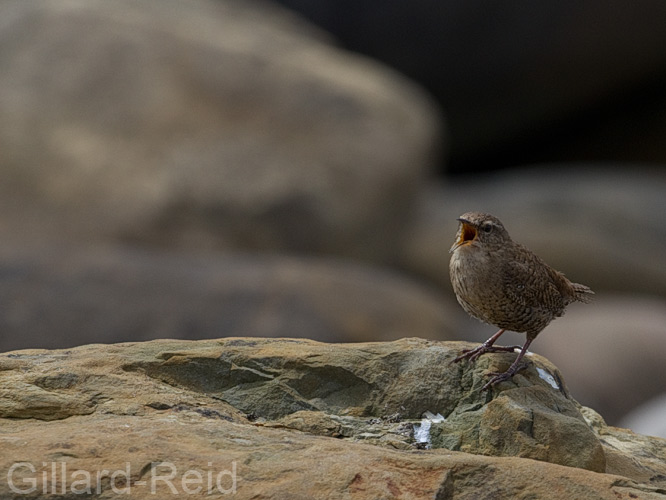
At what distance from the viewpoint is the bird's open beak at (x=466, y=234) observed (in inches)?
163

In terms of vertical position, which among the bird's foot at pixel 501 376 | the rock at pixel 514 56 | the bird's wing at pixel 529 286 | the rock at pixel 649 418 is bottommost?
the rock at pixel 649 418

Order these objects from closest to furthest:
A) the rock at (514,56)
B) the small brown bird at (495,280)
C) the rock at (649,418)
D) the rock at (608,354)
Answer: the small brown bird at (495,280), the rock at (649,418), the rock at (608,354), the rock at (514,56)

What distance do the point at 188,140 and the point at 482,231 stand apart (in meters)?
6.35

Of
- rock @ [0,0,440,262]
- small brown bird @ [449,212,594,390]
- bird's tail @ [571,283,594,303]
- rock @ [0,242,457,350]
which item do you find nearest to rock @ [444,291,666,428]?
rock @ [0,242,457,350]

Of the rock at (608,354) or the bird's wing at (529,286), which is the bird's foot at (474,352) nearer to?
the bird's wing at (529,286)

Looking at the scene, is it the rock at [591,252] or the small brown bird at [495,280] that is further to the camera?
the rock at [591,252]

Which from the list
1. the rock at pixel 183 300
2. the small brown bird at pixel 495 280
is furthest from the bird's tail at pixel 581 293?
the rock at pixel 183 300

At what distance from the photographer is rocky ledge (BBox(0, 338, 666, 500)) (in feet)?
10.1

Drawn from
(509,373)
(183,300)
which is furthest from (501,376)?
(183,300)

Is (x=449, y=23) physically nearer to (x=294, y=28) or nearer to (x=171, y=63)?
(x=294, y=28)

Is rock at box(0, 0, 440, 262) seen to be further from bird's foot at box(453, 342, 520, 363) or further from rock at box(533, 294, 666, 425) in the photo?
bird's foot at box(453, 342, 520, 363)

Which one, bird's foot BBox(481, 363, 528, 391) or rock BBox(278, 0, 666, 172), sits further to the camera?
rock BBox(278, 0, 666, 172)

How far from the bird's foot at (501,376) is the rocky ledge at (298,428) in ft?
0.11

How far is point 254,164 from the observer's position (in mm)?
9922
